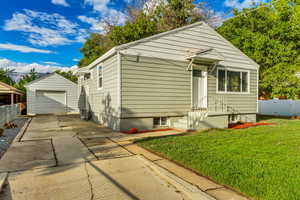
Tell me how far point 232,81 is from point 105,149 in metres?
8.11

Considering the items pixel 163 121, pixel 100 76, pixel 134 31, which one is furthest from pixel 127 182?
pixel 134 31

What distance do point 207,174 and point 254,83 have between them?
9.52 meters

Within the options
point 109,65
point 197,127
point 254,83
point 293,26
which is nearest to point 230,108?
point 254,83

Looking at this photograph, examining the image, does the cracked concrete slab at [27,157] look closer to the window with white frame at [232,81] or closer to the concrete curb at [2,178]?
the concrete curb at [2,178]

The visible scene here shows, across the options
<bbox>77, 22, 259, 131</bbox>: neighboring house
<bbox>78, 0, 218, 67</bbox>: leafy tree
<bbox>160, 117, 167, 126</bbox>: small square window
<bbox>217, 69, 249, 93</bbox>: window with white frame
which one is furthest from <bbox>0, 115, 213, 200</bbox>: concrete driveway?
<bbox>78, 0, 218, 67</bbox>: leafy tree

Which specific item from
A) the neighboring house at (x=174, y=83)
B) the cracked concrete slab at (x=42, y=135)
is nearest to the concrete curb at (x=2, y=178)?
Answer: the cracked concrete slab at (x=42, y=135)

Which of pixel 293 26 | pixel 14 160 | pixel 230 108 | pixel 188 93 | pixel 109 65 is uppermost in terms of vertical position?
pixel 293 26

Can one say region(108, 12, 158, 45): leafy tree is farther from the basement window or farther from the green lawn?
the green lawn

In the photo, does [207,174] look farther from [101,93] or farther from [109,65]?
[101,93]

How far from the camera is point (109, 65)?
8.40m

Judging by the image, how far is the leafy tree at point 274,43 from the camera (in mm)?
11946

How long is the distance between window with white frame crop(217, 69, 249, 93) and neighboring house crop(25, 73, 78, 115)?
539 inches

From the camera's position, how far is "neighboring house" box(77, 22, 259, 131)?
7.50m

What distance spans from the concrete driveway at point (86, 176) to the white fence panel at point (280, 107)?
16.4 metres
